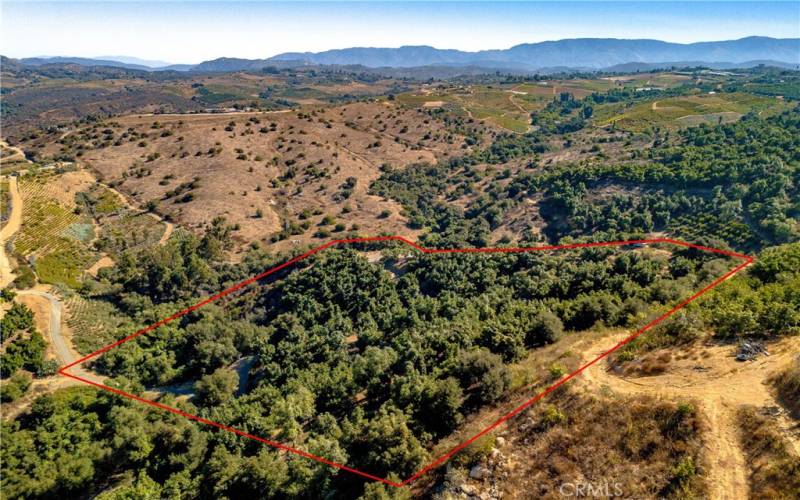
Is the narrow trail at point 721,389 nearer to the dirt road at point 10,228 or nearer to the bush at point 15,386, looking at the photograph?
the bush at point 15,386

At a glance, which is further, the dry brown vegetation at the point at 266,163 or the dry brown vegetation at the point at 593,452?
the dry brown vegetation at the point at 266,163

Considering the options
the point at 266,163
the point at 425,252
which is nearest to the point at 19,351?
the point at 425,252

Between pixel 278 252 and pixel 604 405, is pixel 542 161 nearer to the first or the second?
pixel 278 252

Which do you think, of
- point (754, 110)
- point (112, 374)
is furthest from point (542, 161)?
point (112, 374)

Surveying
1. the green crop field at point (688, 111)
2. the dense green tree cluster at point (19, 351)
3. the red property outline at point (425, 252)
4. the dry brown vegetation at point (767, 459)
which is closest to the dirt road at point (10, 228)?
the dense green tree cluster at point (19, 351)

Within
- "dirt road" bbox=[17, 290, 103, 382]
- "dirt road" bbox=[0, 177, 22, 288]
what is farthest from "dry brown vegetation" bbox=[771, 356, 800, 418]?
"dirt road" bbox=[0, 177, 22, 288]

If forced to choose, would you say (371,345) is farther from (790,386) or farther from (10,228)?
(10,228)

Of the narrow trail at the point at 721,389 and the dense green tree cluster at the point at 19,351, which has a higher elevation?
the narrow trail at the point at 721,389
